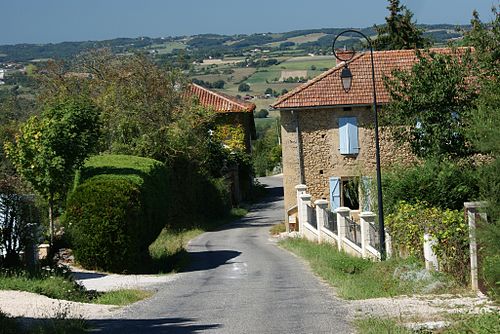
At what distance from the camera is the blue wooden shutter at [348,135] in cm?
3847

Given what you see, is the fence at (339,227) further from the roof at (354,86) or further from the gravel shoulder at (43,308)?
the gravel shoulder at (43,308)

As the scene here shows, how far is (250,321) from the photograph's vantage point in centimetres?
1383

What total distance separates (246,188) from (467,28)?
32.2m

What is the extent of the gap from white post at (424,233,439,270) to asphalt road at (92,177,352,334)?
7.31 feet

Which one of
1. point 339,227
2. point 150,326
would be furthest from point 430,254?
point 339,227

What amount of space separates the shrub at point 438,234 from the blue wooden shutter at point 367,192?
10.1 m

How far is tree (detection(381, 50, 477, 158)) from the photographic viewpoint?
87.0 feet

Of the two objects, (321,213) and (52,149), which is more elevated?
(52,149)

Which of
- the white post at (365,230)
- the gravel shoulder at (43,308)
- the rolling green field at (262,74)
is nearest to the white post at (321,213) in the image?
the white post at (365,230)

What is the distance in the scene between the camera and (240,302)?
16734 mm

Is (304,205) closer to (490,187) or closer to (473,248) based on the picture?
(473,248)

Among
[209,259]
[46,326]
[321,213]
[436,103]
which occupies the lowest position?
[209,259]

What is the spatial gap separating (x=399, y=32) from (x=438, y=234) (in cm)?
3683

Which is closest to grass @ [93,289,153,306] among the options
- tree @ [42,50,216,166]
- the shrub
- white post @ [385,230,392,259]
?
the shrub
